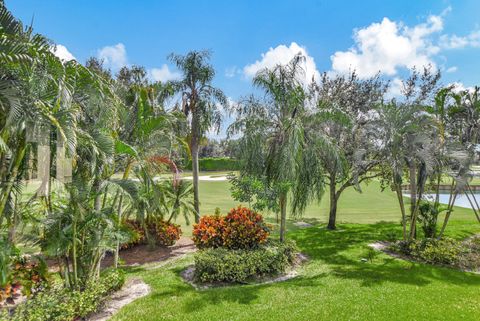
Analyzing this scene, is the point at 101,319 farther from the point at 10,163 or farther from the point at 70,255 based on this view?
the point at 10,163

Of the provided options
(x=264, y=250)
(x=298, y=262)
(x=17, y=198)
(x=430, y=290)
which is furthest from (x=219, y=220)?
(x=430, y=290)

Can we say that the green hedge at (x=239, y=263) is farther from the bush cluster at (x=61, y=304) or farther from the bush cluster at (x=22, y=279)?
the bush cluster at (x=22, y=279)

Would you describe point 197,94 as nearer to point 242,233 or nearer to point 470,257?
point 242,233

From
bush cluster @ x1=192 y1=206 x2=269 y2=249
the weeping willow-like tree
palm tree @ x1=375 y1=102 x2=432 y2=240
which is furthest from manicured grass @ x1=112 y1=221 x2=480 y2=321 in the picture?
palm tree @ x1=375 y1=102 x2=432 y2=240

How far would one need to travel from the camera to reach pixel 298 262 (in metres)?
8.88

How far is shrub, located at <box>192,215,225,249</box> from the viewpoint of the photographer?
836 cm

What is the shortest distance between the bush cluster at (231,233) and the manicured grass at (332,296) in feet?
3.76

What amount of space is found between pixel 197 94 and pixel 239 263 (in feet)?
22.2

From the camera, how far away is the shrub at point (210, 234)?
8.36 m

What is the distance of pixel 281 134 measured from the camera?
8.97 meters

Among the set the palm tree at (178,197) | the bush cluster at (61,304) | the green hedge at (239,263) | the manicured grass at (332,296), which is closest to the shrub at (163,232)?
the palm tree at (178,197)

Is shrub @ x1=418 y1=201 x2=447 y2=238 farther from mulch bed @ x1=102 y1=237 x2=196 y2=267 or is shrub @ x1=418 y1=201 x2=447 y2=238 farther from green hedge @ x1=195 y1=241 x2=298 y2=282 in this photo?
mulch bed @ x1=102 y1=237 x2=196 y2=267

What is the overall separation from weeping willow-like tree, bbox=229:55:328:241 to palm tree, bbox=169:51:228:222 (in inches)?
96.9

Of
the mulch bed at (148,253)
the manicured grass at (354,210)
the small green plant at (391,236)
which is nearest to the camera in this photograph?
the mulch bed at (148,253)
